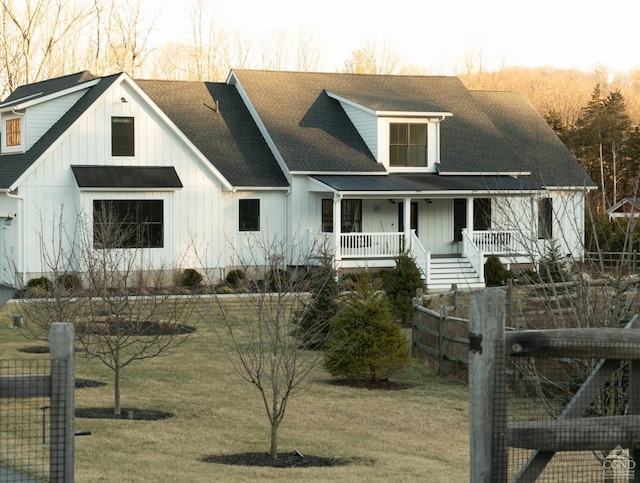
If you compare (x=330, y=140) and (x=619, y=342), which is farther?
(x=330, y=140)

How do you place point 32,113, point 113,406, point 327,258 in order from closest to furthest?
1. point 113,406
2. point 327,258
3. point 32,113

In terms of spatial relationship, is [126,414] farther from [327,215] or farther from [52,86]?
[52,86]

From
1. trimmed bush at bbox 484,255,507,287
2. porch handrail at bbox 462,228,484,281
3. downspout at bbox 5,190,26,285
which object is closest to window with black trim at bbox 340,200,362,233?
porch handrail at bbox 462,228,484,281

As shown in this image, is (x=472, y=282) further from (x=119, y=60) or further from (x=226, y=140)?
(x=119, y=60)

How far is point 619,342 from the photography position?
Answer: 19.1 ft

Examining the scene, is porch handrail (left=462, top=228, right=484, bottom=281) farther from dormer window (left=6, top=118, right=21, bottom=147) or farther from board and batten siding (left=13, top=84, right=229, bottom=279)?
dormer window (left=6, top=118, right=21, bottom=147)

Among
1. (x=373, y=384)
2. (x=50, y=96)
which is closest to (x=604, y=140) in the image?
(x=50, y=96)

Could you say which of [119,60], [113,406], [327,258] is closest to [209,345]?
[327,258]

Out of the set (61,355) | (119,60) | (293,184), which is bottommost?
(61,355)

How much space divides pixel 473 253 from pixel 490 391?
31.7 metres

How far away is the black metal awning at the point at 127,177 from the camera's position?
32625 mm

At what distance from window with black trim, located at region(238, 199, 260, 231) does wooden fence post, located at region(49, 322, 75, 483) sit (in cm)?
3083

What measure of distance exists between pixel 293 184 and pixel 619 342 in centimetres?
3130

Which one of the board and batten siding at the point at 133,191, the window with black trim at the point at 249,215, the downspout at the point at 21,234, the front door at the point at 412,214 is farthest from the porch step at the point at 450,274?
the downspout at the point at 21,234
